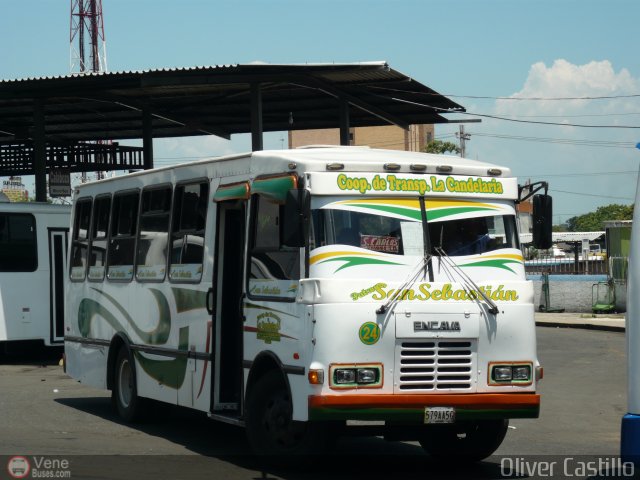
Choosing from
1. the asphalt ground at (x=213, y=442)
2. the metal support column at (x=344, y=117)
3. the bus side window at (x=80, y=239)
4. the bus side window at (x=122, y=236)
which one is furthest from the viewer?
the metal support column at (x=344, y=117)

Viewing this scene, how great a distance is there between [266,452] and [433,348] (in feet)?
6.04

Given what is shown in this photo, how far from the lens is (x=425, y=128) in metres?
108

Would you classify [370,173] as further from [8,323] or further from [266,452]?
[8,323]

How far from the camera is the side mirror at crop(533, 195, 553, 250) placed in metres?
10.9

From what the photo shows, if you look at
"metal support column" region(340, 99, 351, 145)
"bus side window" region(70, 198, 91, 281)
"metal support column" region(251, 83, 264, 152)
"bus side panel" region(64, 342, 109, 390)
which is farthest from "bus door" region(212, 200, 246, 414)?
"metal support column" region(340, 99, 351, 145)

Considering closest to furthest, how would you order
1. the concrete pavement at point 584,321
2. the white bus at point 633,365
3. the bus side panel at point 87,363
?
the white bus at point 633,365 → the bus side panel at point 87,363 → the concrete pavement at point 584,321

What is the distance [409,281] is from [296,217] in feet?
3.85

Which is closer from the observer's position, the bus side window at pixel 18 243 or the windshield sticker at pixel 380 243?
the windshield sticker at pixel 380 243

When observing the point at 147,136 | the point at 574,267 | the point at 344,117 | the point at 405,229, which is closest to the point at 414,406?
the point at 405,229

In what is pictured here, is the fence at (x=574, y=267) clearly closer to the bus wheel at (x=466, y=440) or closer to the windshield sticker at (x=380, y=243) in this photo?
the bus wheel at (x=466, y=440)

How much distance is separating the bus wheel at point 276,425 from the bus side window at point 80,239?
18.8 ft

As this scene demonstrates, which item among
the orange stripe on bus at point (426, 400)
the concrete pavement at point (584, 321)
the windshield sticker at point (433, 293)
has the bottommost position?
the concrete pavement at point (584, 321)

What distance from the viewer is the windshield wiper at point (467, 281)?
33.6ft

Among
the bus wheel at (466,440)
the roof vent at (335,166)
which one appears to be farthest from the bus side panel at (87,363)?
the roof vent at (335,166)
